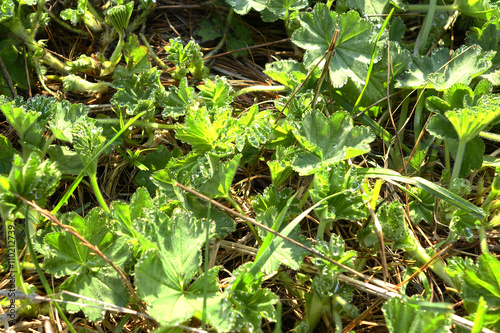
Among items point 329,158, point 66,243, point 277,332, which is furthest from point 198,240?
point 329,158

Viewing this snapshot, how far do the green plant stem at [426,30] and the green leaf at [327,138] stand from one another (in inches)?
33.9

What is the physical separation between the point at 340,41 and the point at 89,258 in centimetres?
151

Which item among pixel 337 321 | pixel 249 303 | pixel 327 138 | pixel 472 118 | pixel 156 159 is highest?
pixel 472 118

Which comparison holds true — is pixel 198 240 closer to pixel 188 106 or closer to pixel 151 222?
pixel 151 222

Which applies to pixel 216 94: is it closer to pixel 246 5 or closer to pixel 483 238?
pixel 246 5

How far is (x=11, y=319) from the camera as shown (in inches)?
63.0

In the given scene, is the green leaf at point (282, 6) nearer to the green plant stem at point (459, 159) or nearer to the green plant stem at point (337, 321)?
the green plant stem at point (459, 159)

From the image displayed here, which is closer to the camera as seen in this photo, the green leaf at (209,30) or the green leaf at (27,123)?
the green leaf at (27,123)

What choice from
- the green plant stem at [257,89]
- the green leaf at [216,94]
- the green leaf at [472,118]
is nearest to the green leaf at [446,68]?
the green leaf at [472,118]

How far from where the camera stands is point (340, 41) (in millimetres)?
2117

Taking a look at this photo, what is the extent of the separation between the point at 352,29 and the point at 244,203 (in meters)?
1.00

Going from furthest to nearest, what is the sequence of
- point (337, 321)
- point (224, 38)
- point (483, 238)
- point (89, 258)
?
point (224, 38) → point (483, 238) → point (89, 258) → point (337, 321)

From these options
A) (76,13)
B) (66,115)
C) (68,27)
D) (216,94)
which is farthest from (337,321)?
(68,27)

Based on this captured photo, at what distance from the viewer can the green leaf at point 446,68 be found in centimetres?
203
